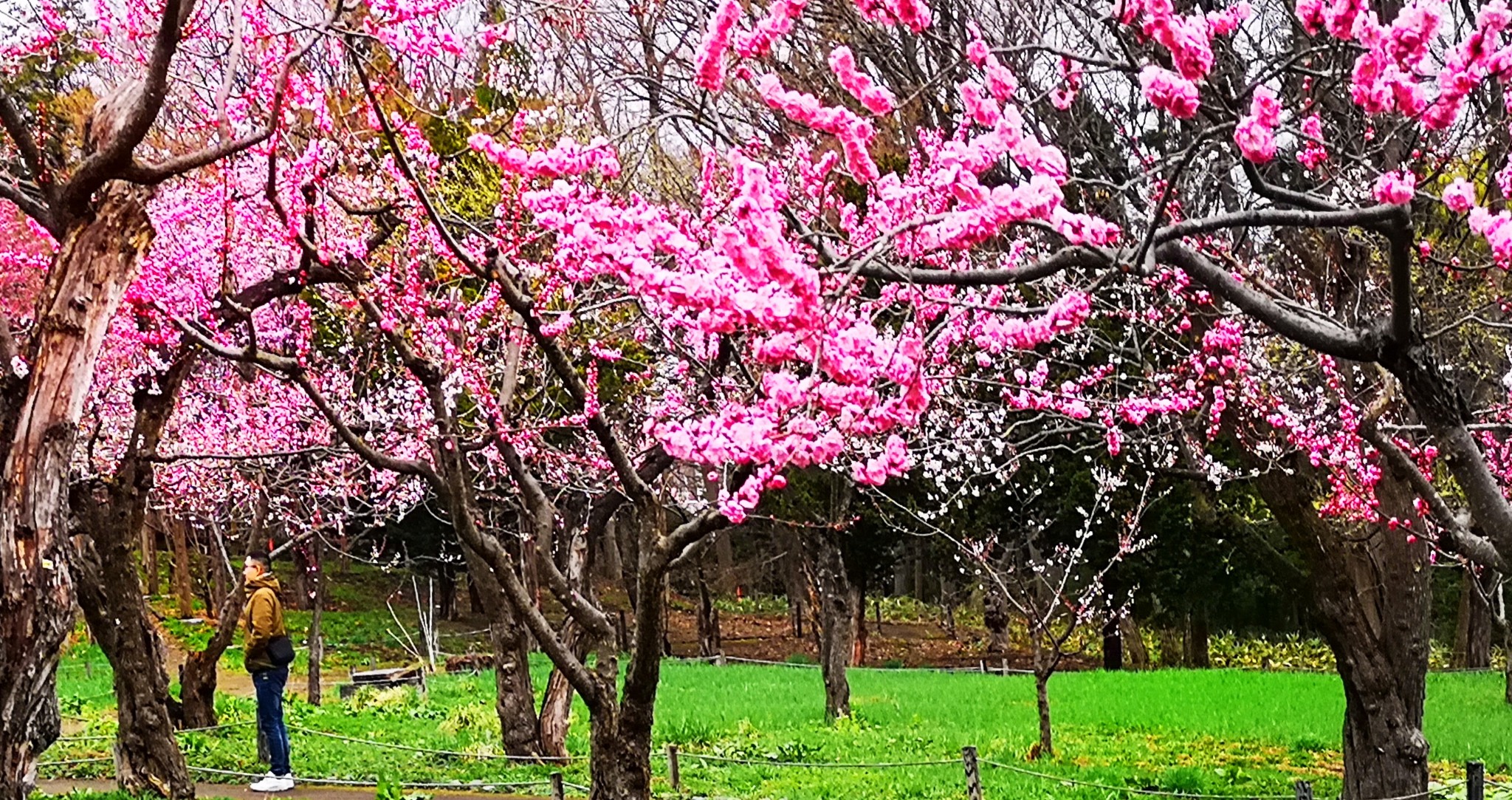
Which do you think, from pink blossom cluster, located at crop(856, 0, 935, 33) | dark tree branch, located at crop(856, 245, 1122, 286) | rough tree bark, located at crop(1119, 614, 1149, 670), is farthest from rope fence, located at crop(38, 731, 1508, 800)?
rough tree bark, located at crop(1119, 614, 1149, 670)

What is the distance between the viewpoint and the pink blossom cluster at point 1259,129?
3.30 meters

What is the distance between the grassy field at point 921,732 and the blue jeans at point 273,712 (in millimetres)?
921

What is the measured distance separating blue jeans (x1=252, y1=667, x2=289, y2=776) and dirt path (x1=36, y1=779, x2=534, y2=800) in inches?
9.1

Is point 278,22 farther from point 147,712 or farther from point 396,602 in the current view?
point 396,602

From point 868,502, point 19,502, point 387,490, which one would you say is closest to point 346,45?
point 19,502

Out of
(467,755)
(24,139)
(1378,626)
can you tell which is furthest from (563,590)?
(1378,626)

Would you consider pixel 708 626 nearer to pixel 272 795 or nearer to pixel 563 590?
pixel 272 795

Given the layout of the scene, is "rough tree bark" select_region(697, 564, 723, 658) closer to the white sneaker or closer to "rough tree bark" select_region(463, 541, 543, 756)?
"rough tree bark" select_region(463, 541, 543, 756)

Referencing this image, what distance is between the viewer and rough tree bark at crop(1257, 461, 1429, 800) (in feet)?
26.1

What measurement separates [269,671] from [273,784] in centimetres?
79

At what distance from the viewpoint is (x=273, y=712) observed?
854cm

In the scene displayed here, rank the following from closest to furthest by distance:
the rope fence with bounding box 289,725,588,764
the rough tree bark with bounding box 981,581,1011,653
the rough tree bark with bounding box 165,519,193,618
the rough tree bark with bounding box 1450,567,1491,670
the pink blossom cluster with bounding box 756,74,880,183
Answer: the pink blossom cluster with bounding box 756,74,880,183, the rope fence with bounding box 289,725,588,764, the rough tree bark with bounding box 1450,567,1491,670, the rough tree bark with bounding box 981,581,1011,653, the rough tree bark with bounding box 165,519,193,618

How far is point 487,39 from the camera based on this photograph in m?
7.77

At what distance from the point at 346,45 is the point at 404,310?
6.99 ft
